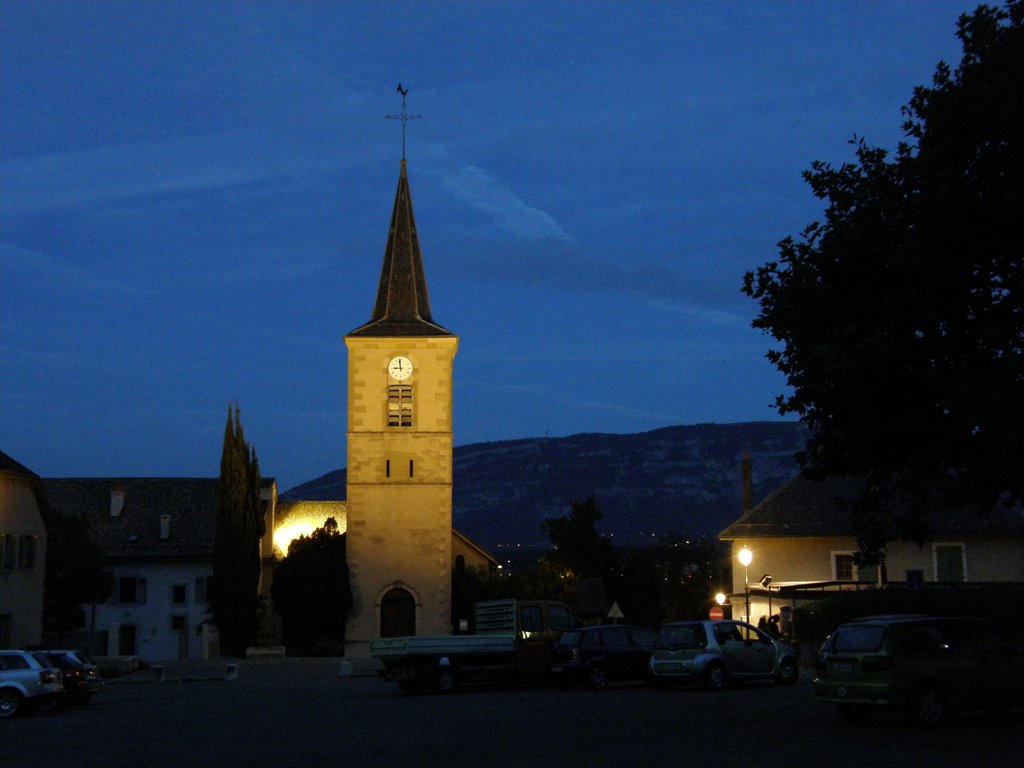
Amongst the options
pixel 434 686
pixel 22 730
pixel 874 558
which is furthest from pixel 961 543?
pixel 22 730

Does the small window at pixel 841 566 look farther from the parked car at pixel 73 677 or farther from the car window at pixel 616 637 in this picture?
the parked car at pixel 73 677

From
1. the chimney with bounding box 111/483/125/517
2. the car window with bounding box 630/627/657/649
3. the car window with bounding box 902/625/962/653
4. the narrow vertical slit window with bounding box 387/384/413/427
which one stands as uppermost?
the narrow vertical slit window with bounding box 387/384/413/427

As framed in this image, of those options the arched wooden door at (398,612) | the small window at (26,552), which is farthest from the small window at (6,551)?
the arched wooden door at (398,612)

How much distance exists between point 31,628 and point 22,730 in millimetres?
24463

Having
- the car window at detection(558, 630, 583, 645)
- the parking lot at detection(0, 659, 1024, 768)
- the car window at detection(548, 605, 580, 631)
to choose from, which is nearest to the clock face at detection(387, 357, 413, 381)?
the car window at detection(548, 605, 580, 631)

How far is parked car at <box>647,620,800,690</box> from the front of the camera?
2691 cm

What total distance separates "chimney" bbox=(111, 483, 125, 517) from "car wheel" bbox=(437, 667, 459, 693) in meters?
37.9

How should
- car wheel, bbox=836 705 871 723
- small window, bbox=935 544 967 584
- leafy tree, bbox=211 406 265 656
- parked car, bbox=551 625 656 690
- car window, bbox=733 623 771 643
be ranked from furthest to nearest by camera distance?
leafy tree, bbox=211 406 265 656, small window, bbox=935 544 967 584, parked car, bbox=551 625 656 690, car window, bbox=733 623 771 643, car wheel, bbox=836 705 871 723

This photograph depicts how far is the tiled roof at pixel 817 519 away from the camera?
46.8 m

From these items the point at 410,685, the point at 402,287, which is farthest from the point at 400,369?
the point at 410,685

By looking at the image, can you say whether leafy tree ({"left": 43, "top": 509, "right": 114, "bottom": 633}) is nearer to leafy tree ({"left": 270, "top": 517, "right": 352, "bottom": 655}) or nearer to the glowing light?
leafy tree ({"left": 270, "top": 517, "right": 352, "bottom": 655})

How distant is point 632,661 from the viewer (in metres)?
30.0

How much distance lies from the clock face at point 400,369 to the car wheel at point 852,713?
126 feet

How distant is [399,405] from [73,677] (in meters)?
29.4
